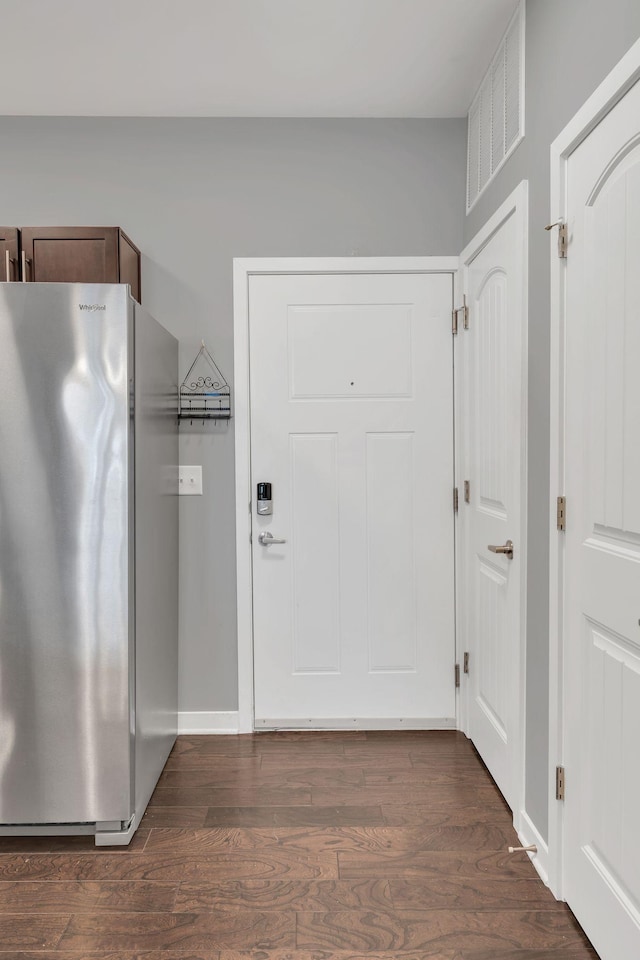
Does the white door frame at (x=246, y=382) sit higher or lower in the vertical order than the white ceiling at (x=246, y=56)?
lower

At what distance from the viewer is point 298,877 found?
6.32 ft

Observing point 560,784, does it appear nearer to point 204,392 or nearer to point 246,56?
point 204,392

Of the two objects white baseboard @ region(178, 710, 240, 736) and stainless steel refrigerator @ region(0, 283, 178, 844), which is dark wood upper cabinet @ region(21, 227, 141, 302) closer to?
stainless steel refrigerator @ region(0, 283, 178, 844)

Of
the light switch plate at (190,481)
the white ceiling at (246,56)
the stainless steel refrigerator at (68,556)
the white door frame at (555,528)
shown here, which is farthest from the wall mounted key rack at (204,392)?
the white door frame at (555,528)

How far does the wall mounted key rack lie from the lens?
2869 millimetres

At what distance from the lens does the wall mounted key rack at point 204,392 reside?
2.87m

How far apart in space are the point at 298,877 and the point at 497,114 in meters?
2.65

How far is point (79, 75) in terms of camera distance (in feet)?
8.23

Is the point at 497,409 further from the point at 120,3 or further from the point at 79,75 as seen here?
the point at 79,75

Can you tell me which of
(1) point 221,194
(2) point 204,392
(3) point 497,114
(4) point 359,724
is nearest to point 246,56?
(1) point 221,194

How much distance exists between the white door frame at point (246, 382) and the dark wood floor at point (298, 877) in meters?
0.47

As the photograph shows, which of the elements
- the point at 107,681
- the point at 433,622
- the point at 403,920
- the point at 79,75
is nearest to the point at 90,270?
the point at 79,75

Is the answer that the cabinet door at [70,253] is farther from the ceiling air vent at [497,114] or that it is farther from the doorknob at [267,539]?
the ceiling air vent at [497,114]

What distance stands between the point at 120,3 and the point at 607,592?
231 cm
